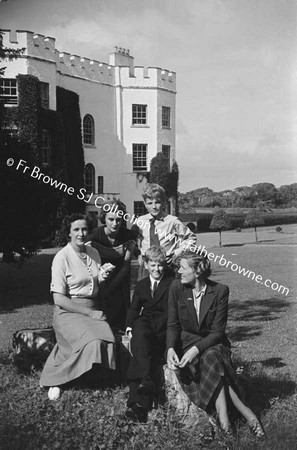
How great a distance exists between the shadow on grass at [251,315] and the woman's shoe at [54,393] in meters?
4.34

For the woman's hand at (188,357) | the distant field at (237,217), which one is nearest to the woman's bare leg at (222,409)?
the woman's hand at (188,357)

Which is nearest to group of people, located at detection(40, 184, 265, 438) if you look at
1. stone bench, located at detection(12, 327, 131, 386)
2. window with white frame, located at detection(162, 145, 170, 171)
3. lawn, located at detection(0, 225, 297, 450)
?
lawn, located at detection(0, 225, 297, 450)

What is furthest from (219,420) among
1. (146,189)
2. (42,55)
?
(42,55)

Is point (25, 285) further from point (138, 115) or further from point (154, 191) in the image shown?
point (138, 115)

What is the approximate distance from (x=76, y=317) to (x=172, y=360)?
1.18 m

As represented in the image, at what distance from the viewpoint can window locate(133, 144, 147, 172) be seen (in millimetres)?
38125

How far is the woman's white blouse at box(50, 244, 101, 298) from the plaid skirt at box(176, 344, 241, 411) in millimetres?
1386

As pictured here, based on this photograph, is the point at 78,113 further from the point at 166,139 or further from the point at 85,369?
the point at 85,369

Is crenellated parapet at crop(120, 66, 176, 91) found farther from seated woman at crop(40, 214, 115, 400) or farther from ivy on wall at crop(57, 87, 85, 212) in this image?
seated woman at crop(40, 214, 115, 400)

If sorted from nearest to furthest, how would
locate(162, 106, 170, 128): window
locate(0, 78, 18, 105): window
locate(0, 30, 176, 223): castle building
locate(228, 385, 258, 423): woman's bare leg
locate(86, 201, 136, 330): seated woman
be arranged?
1. locate(228, 385, 258, 423): woman's bare leg
2. locate(86, 201, 136, 330): seated woman
3. locate(0, 78, 18, 105): window
4. locate(0, 30, 176, 223): castle building
5. locate(162, 106, 170, 128): window

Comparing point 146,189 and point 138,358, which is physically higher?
point 146,189

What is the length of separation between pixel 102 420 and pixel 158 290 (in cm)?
136

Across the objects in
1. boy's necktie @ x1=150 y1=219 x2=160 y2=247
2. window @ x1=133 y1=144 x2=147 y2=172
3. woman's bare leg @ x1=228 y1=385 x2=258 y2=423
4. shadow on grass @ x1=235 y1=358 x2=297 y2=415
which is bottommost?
shadow on grass @ x1=235 y1=358 x2=297 y2=415

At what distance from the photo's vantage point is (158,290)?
19.0 ft
